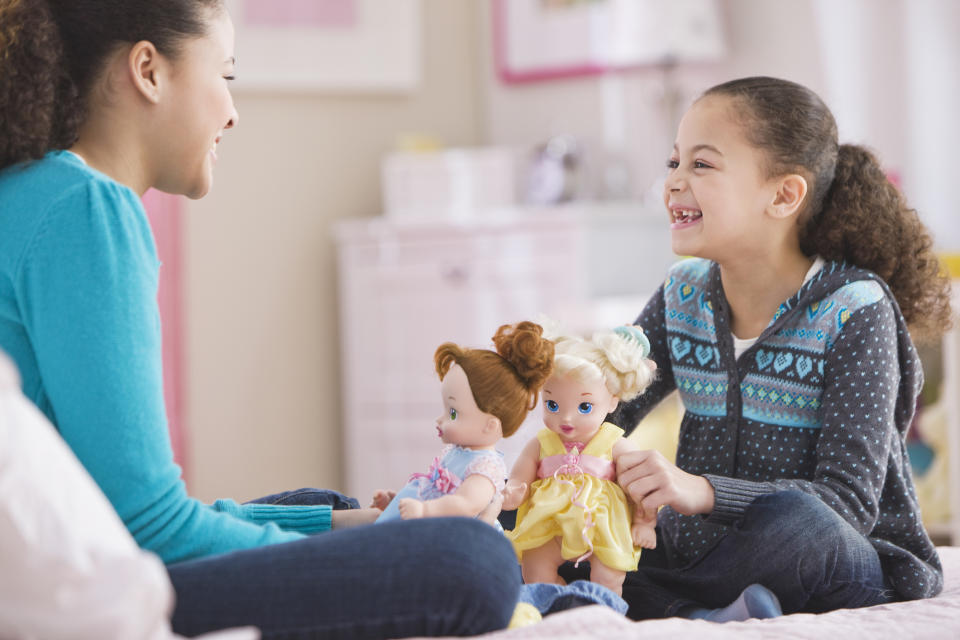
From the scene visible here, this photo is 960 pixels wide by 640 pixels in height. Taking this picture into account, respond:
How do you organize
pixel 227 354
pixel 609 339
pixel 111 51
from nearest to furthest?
1. pixel 111 51
2. pixel 609 339
3. pixel 227 354

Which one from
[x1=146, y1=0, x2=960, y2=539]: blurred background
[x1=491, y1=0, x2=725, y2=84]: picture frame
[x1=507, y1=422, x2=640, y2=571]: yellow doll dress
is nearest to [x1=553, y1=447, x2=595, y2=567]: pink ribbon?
[x1=507, y1=422, x2=640, y2=571]: yellow doll dress

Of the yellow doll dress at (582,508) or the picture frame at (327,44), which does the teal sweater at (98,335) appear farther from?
the picture frame at (327,44)

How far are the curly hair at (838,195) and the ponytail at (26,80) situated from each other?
2.83 ft

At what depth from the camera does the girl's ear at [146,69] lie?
1.18 meters

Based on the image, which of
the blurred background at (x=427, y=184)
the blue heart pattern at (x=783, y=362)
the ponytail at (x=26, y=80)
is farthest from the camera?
the blurred background at (x=427, y=184)

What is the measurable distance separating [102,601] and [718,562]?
2.60ft

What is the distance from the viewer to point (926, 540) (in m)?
1.46

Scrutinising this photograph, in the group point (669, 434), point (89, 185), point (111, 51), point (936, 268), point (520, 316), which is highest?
point (111, 51)

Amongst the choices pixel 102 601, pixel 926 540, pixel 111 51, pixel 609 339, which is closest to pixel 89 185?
pixel 111 51

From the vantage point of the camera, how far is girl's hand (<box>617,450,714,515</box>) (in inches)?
49.4

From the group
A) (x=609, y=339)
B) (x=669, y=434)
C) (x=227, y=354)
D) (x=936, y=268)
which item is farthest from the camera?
(x=227, y=354)

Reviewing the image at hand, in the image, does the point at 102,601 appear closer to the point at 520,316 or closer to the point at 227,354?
the point at 520,316

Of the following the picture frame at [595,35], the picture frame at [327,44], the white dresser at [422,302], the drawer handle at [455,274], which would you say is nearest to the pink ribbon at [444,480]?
the white dresser at [422,302]

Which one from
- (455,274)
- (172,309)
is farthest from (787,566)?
(172,309)
